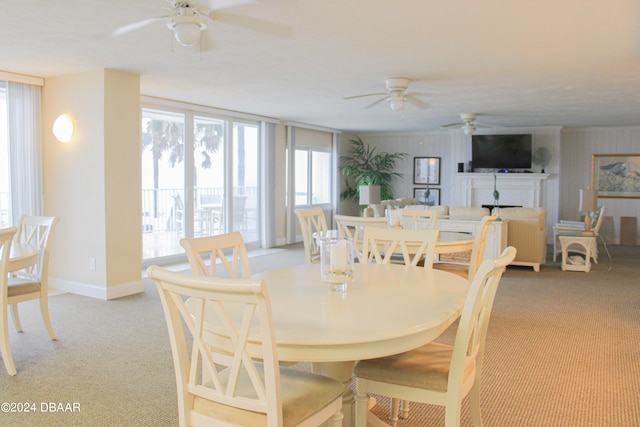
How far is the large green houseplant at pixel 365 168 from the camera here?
1168 centimetres

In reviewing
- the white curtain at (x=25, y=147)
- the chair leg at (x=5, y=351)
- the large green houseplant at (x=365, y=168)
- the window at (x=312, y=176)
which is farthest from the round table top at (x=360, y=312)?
the large green houseplant at (x=365, y=168)

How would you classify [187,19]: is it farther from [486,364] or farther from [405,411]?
[486,364]

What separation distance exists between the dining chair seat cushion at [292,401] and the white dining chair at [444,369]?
0.81 ft

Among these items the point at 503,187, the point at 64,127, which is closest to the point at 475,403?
the point at 64,127

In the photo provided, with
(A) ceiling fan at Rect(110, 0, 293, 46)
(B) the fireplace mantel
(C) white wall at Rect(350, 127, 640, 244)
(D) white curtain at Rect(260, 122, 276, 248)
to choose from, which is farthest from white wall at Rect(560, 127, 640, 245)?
(A) ceiling fan at Rect(110, 0, 293, 46)

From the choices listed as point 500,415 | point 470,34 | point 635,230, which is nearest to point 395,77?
point 470,34

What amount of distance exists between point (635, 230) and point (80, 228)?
9.69m

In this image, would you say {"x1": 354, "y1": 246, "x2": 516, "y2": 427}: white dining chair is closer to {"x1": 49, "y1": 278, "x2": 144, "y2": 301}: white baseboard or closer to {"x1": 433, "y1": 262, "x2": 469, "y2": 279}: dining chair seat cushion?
{"x1": 433, "y1": 262, "x2": 469, "y2": 279}: dining chair seat cushion

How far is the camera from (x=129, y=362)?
3525 mm

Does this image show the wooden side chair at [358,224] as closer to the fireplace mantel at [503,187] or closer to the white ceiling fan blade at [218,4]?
the white ceiling fan blade at [218,4]

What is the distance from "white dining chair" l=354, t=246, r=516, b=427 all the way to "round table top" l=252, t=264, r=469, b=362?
0.33 feet

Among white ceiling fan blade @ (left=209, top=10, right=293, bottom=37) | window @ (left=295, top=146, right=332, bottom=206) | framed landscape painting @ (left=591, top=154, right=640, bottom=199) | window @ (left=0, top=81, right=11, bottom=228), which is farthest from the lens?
window @ (left=295, top=146, right=332, bottom=206)

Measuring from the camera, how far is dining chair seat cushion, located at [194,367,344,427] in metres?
1.66

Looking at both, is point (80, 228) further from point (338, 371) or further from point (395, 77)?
point (338, 371)
